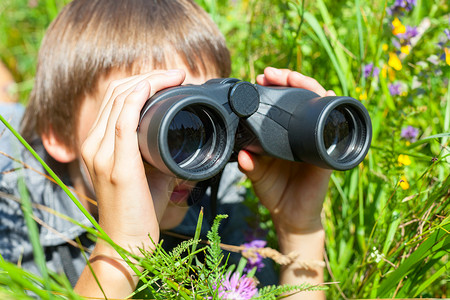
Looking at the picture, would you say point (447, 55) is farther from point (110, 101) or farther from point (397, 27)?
point (110, 101)

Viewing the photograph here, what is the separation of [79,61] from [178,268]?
0.73m

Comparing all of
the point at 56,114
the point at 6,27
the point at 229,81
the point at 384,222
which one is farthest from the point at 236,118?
the point at 6,27

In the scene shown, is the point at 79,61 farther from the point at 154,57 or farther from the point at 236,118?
the point at 236,118

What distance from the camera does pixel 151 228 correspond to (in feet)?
2.53

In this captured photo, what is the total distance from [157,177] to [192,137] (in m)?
0.11

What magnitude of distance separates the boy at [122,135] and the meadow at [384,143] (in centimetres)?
10

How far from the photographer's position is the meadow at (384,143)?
0.80 m

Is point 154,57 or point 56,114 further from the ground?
point 154,57

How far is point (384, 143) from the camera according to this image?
1061mm

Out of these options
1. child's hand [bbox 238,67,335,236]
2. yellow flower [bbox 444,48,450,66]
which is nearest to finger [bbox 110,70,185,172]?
child's hand [bbox 238,67,335,236]

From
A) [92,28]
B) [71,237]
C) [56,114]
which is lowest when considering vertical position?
[71,237]

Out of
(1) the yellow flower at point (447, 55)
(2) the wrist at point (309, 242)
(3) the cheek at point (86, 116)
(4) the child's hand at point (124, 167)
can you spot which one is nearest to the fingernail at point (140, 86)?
(4) the child's hand at point (124, 167)

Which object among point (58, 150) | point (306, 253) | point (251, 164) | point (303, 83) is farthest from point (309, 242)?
point (58, 150)

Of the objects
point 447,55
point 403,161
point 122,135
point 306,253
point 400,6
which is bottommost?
point 306,253
